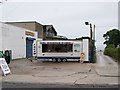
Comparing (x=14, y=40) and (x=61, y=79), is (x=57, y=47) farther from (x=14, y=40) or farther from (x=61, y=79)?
(x=61, y=79)

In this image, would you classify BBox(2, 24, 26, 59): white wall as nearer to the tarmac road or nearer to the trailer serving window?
the trailer serving window

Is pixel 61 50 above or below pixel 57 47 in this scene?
below

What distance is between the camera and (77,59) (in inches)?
1339

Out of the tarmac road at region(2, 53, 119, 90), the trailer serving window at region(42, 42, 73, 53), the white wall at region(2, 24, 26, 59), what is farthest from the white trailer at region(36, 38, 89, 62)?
the tarmac road at region(2, 53, 119, 90)

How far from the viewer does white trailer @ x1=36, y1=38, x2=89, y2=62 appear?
3391 cm

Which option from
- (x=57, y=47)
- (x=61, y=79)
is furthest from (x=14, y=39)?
(x=61, y=79)

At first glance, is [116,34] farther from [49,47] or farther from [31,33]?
[49,47]

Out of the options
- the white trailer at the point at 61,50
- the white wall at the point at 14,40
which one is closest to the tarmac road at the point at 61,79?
the white trailer at the point at 61,50

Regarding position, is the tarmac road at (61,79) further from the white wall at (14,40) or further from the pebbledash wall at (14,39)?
the white wall at (14,40)

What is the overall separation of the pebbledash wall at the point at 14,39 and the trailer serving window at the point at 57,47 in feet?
16.9

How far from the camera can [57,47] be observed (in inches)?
1382

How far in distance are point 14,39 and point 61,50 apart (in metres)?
8.30

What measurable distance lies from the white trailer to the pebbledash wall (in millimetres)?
4411

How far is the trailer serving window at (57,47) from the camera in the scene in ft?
114
